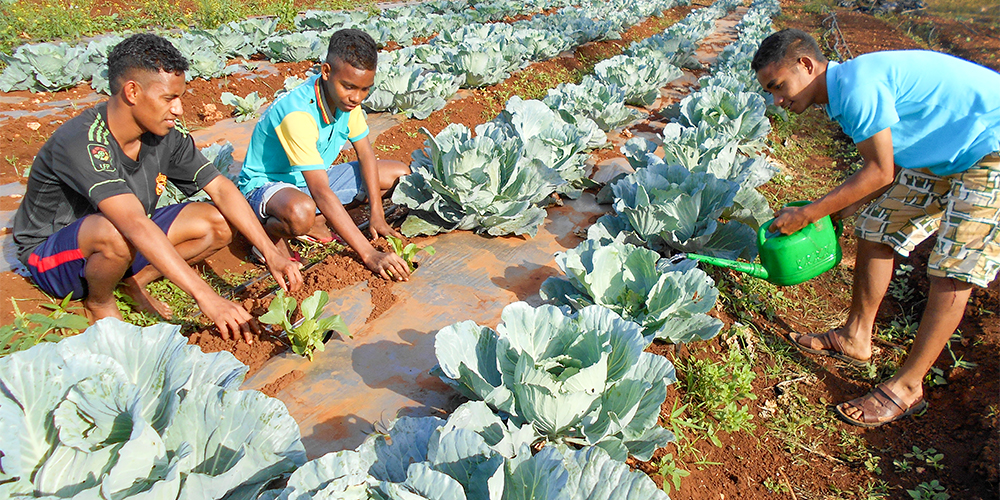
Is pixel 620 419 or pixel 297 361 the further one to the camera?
pixel 297 361

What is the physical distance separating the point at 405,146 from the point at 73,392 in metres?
3.52

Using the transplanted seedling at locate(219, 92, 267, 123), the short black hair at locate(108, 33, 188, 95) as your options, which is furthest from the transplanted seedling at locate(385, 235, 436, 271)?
the transplanted seedling at locate(219, 92, 267, 123)

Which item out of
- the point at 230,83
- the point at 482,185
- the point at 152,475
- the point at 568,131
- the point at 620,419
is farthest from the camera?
the point at 230,83

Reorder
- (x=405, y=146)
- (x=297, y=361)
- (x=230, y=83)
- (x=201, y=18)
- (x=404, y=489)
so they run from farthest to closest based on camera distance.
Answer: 1. (x=201, y=18)
2. (x=230, y=83)
3. (x=405, y=146)
4. (x=297, y=361)
5. (x=404, y=489)

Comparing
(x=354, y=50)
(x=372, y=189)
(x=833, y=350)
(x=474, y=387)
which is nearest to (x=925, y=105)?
(x=833, y=350)

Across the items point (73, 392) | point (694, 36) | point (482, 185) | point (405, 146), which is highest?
point (73, 392)

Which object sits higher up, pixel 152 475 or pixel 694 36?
pixel 152 475

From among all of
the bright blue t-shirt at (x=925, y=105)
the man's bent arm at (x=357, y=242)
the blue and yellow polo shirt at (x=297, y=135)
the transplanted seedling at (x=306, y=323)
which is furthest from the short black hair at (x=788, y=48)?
the blue and yellow polo shirt at (x=297, y=135)

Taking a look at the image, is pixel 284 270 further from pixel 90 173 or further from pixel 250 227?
pixel 90 173

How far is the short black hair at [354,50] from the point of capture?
268cm

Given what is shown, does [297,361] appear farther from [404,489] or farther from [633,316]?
[633,316]

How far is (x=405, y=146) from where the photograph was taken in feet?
15.4

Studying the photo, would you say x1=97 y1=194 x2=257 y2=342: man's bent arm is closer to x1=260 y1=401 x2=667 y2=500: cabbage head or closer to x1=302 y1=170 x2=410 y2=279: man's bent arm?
x1=302 y1=170 x2=410 y2=279: man's bent arm

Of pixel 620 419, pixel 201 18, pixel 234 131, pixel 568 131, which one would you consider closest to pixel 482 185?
pixel 568 131
